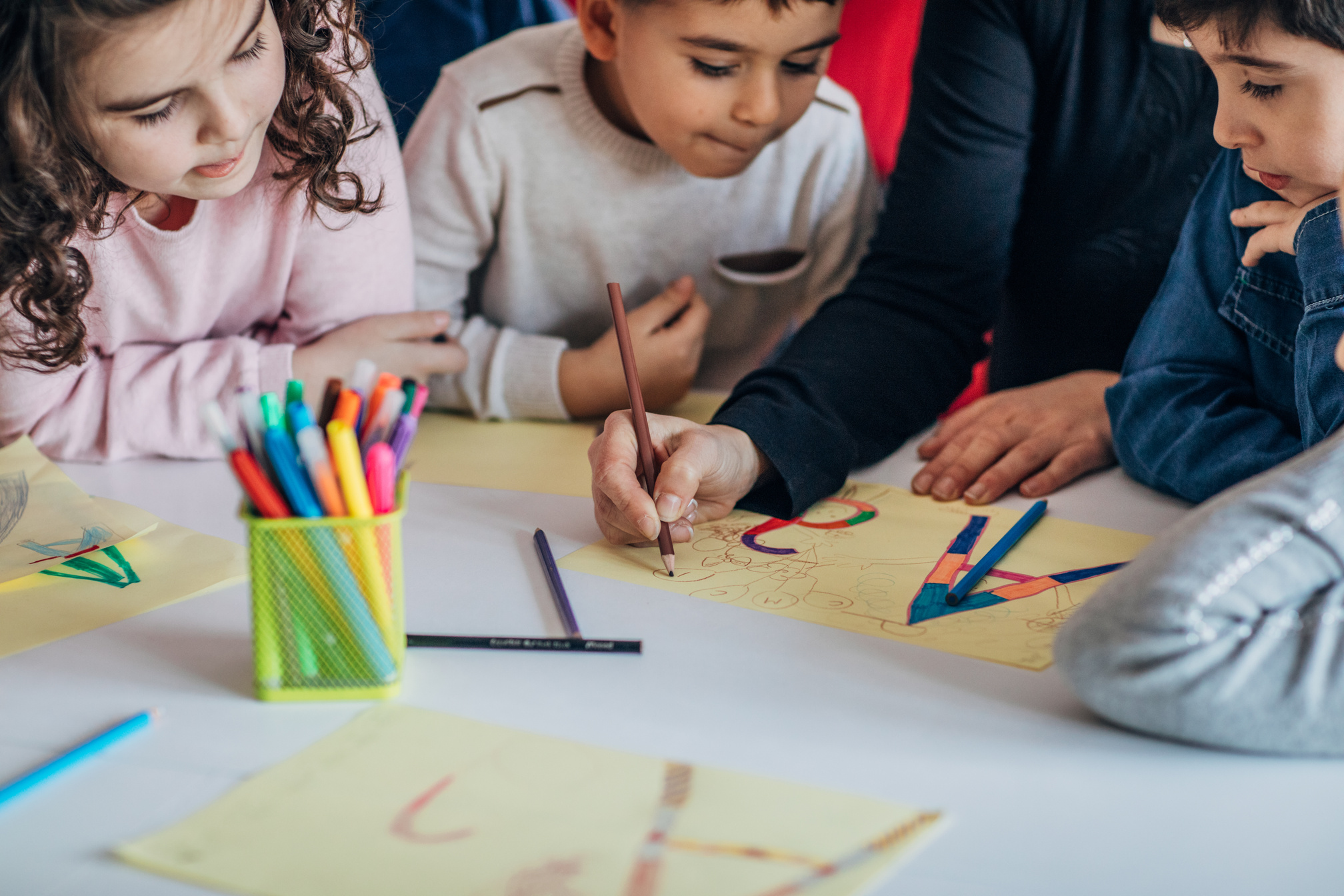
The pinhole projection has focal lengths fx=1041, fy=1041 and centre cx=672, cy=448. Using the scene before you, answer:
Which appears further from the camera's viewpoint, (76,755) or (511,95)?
(511,95)

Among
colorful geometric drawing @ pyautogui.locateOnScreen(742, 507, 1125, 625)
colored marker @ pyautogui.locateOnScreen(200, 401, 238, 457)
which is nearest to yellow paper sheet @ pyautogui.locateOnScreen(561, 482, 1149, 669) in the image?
colorful geometric drawing @ pyautogui.locateOnScreen(742, 507, 1125, 625)

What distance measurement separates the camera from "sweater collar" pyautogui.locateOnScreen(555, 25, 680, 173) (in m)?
1.05

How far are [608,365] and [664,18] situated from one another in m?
0.30

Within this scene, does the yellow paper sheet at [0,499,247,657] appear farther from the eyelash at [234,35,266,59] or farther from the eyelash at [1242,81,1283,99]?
the eyelash at [1242,81,1283,99]

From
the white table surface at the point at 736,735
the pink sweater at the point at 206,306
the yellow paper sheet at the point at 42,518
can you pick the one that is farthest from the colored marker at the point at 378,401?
the pink sweater at the point at 206,306

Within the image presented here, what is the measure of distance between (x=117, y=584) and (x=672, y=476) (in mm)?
316

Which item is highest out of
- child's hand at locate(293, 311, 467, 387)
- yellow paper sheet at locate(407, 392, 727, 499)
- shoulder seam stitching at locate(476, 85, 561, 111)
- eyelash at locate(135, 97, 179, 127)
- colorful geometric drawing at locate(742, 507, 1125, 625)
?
shoulder seam stitching at locate(476, 85, 561, 111)

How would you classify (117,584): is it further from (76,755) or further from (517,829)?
(517,829)

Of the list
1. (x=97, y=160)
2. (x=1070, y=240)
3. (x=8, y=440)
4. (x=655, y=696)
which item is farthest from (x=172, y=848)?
(x=1070, y=240)

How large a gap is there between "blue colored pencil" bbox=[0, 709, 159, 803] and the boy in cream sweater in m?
0.54

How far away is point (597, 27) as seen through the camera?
0.96 m

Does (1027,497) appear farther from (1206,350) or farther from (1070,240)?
(1070,240)

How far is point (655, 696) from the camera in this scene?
18.0 inches

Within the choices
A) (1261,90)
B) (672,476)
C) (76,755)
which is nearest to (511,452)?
(672,476)
